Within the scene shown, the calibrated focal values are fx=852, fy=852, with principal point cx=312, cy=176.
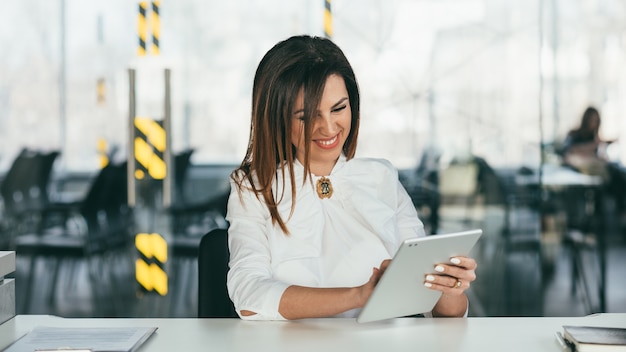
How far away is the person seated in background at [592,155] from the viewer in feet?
14.4

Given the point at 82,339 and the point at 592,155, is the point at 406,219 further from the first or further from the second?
the point at 592,155

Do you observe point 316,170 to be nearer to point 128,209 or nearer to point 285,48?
point 285,48

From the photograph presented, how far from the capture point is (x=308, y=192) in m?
2.01

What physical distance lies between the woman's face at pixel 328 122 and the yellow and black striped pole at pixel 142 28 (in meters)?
2.45

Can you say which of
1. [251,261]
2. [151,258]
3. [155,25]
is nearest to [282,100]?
[251,261]

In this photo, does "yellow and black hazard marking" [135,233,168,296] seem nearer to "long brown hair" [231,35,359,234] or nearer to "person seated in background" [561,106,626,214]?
"person seated in background" [561,106,626,214]

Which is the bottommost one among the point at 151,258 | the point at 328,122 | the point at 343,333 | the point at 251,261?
the point at 151,258

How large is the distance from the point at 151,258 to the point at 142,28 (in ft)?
3.81

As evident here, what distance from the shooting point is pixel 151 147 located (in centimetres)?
412

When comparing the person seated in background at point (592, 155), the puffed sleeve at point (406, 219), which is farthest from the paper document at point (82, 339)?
the person seated in background at point (592, 155)

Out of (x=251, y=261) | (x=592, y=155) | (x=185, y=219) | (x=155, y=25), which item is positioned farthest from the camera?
(x=592, y=155)

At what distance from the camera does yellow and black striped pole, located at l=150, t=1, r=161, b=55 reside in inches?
166

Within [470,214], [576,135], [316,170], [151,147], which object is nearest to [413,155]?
[470,214]

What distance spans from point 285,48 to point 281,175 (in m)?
0.30
